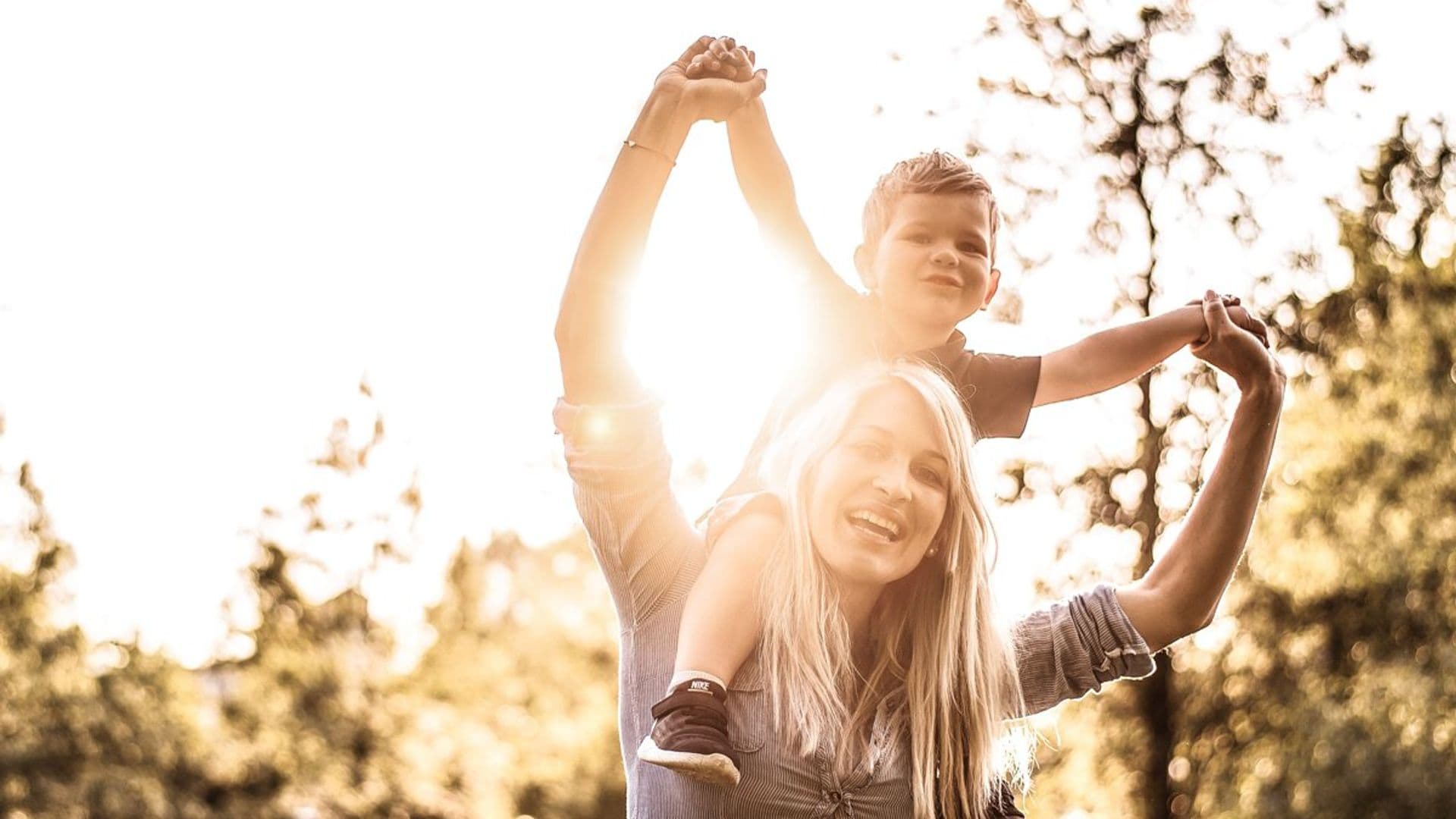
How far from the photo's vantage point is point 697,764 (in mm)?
2217

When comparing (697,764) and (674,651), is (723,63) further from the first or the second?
(697,764)

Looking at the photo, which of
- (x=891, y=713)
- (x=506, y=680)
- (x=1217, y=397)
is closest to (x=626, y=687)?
(x=891, y=713)

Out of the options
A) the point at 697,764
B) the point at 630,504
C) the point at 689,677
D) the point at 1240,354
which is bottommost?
the point at 697,764

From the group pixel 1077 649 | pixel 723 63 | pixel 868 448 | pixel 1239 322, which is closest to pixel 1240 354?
pixel 1239 322

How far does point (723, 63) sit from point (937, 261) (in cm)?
75

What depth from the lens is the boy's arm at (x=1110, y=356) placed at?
289 cm

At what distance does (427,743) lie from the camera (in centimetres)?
2297

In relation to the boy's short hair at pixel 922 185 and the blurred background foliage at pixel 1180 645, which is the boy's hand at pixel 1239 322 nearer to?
the boy's short hair at pixel 922 185

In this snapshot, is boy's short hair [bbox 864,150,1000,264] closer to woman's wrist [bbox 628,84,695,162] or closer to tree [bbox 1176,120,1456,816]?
woman's wrist [bbox 628,84,695,162]

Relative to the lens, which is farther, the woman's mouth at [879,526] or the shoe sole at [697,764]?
the woman's mouth at [879,526]

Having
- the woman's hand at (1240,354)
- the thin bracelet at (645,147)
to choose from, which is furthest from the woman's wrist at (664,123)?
the woman's hand at (1240,354)

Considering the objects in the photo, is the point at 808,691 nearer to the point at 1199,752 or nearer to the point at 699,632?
the point at 699,632

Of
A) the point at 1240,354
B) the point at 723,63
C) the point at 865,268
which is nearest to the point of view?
the point at 723,63

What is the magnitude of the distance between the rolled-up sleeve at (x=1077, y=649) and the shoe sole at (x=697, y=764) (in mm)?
626
